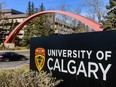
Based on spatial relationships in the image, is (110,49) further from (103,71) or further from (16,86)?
(16,86)

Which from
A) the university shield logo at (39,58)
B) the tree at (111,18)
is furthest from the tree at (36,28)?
the university shield logo at (39,58)

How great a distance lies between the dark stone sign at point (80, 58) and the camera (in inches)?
246

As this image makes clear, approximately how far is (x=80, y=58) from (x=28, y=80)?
1.63 meters

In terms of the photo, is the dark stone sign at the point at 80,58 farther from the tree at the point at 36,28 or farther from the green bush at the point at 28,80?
the tree at the point at 36,28

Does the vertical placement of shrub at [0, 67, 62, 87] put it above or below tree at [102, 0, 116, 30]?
below

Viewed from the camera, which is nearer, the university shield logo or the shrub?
the shrub

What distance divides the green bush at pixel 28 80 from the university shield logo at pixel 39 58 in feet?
1.70

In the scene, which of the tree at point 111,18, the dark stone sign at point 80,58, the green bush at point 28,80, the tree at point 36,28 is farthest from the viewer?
the tree at point 36,28

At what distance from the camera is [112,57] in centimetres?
611

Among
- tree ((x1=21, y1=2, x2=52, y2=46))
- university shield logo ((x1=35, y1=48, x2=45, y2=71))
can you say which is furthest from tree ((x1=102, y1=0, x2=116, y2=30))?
tree ((x1=21, y1=2, x2=52, y2=46))

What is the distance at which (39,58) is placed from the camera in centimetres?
890

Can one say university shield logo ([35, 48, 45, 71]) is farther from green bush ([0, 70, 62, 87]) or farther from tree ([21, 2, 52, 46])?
tree ([21, 2, 52, 46])

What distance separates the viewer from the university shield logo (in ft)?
28.5

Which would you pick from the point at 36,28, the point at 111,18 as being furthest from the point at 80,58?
the point at 36,28
